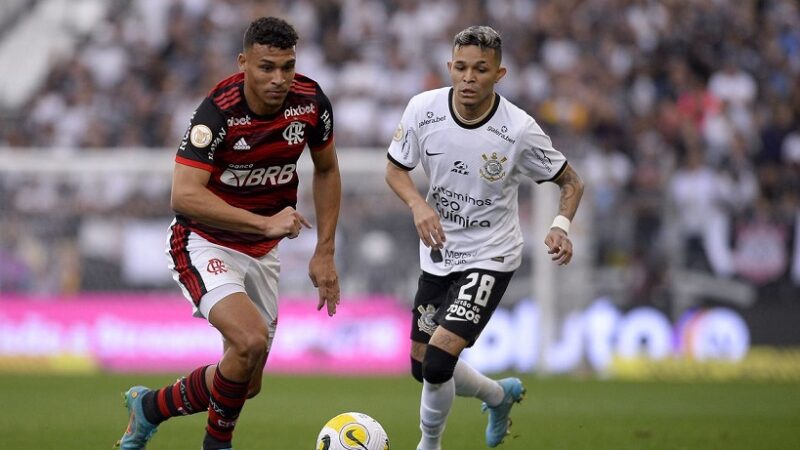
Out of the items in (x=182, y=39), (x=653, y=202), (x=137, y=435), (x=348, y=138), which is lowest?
(x=137, y=435)

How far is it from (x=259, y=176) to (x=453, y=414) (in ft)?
18.0

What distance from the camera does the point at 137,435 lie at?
782cm

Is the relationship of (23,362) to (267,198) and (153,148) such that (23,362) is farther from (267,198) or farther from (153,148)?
(267,198)

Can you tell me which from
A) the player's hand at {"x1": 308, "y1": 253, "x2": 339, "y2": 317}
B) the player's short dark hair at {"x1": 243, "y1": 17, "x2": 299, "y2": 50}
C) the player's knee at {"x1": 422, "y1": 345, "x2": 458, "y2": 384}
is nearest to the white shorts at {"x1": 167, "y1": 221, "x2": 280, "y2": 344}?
the player's hand at {"x1": 308, "y1": 253, "x2": 339, "y2": 317}

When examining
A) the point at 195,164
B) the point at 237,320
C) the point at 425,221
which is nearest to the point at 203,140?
the point at 195,164

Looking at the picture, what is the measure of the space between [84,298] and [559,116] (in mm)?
7565

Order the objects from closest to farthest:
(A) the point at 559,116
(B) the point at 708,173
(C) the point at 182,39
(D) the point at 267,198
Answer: (D) the point at 267,198
(B) the point at 708,173
(A) the point at 559,116
(C) the point at 182,39

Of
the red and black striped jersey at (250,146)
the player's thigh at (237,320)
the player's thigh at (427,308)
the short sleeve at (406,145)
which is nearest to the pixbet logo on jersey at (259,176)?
the red and black striped jersey at (250,146)

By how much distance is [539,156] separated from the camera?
824cm

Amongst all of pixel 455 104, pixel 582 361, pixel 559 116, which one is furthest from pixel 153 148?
pixel 455 104

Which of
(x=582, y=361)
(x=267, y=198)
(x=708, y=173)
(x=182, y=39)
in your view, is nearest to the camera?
(x=267, y=198)

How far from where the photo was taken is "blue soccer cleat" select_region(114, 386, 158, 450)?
7.80 meters

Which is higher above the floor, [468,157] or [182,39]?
[182,39]

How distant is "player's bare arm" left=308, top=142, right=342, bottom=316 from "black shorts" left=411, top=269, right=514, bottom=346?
2.20 feet
